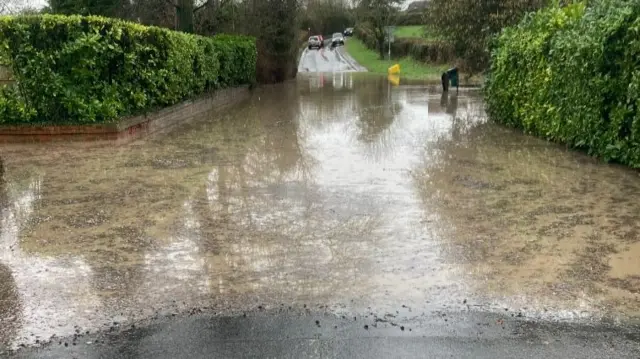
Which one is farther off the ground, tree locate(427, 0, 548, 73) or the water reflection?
tree locate(427, 0, 548, 73)

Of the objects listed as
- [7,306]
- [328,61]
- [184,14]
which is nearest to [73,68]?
[7,306]

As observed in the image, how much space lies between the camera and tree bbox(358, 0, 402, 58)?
51.9m

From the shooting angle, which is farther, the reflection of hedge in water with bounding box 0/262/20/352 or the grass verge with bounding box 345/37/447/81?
the grass verge with bounding box 345/37/447/81

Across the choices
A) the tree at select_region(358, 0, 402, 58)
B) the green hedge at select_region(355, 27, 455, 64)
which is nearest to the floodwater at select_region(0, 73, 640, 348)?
Result: the green hedge at select_region(355, 27, 455, 64)

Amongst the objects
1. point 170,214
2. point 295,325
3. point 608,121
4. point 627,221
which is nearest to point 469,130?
point 608,121

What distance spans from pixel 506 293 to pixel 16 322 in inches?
131

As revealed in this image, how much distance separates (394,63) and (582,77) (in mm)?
39334

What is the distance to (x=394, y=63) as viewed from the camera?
47406mm

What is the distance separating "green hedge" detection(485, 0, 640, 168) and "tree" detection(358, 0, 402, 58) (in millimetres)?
41043

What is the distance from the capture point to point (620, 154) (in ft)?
27.3

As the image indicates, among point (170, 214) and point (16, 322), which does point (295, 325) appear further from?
point (170, 214)

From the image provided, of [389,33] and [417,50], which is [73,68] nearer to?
[417,50]

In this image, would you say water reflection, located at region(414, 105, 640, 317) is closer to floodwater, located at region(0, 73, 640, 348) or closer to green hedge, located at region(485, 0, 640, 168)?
floodwater, located at region(0, 73, 640, 348)

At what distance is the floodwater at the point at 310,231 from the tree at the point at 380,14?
1711 inches
